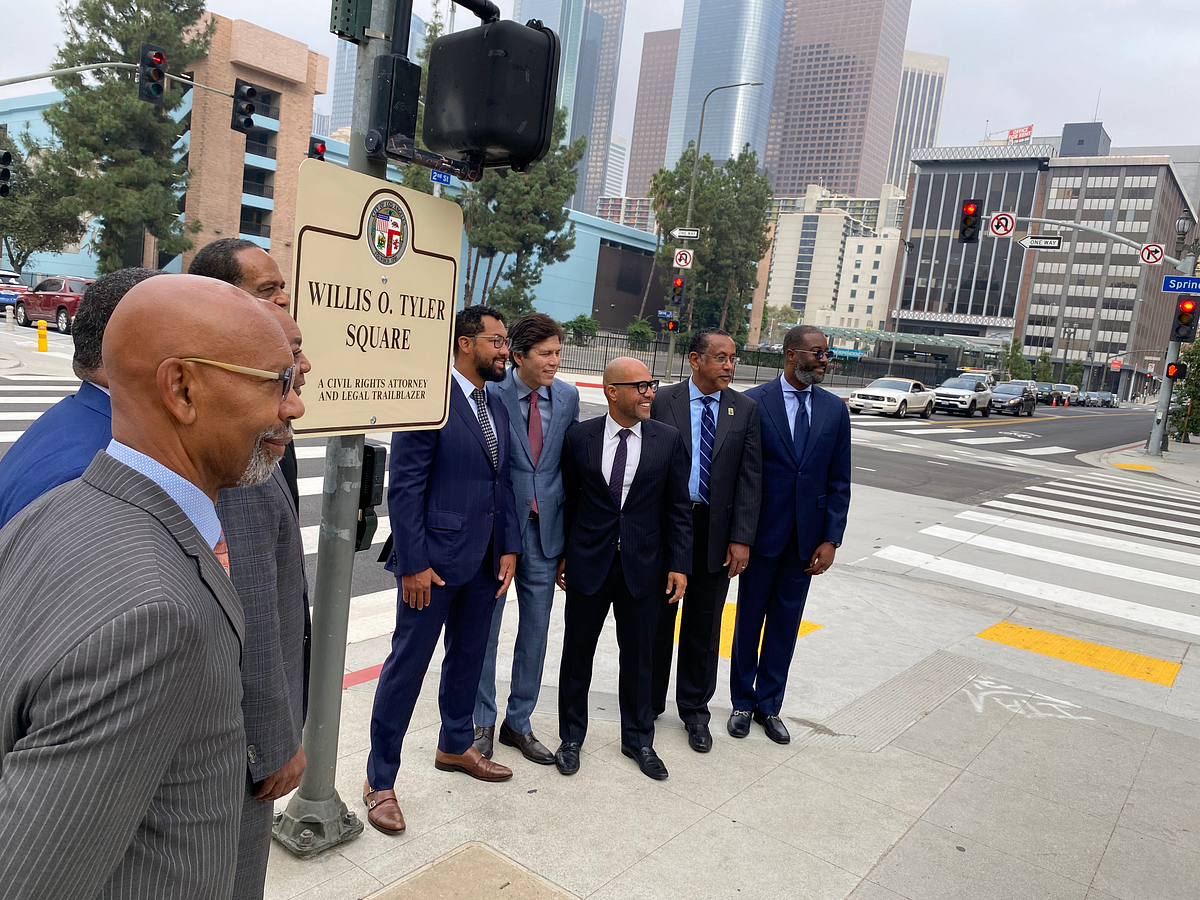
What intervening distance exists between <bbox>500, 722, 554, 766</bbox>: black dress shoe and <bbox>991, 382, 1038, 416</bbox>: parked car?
4003cm

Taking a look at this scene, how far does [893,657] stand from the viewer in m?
6.13

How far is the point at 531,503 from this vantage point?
13.6ft

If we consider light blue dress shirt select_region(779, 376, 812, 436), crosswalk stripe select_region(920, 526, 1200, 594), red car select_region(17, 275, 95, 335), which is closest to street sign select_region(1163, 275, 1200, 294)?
crosswalk stripe select_region(920, 526, 1200, 594)

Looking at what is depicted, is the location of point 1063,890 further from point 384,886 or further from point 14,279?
point 14,279

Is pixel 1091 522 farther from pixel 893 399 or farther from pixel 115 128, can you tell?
pixel 115 128

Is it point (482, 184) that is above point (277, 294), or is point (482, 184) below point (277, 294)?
above

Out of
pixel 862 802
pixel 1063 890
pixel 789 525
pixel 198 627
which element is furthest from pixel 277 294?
pixel 1063 890

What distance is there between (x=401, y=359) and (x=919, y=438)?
22350 millimetres

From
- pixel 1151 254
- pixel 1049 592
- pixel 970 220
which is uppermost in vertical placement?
pixel 970 220

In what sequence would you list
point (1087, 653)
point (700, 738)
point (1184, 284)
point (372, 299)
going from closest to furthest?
1. point (372, 299)
2. point (700, 738)
3. point (1087, 653)
4. point (1184, 284)

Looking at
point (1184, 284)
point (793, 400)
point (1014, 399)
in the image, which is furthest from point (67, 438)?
point (1014, 399)

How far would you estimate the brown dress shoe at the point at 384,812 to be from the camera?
341 centimetres

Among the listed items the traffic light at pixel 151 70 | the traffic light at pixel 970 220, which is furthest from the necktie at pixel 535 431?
the traffic light at pixel 970 220

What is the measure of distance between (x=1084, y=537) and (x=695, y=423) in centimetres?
909
